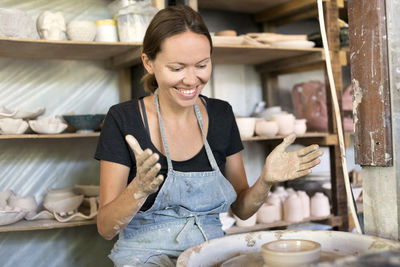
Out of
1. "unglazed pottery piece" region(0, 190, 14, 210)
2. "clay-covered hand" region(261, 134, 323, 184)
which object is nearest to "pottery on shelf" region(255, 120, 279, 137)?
"clay-covered hand" region(261, 134, 323, 184)

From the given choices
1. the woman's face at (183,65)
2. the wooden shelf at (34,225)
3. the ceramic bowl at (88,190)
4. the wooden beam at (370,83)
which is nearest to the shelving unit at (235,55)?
the wooden shelf at (34,225)

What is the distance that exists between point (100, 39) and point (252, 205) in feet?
3.55

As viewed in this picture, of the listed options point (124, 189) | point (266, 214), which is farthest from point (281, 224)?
point (124, 189)

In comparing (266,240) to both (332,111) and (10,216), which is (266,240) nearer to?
(10,216)

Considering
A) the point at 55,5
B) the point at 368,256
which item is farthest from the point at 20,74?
the point at 368,256

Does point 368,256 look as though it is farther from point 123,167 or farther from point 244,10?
point 244,10

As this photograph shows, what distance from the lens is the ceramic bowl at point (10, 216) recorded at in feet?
6.23

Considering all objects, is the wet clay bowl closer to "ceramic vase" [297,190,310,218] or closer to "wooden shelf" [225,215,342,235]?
"wooden shelf" [225,215,342,235]

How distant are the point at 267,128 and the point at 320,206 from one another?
0.55m

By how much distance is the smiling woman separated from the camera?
54.5 inches

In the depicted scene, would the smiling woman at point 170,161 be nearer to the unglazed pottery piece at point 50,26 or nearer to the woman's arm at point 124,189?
the woman's arm at point 124,189

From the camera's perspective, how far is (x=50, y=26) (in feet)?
6.50

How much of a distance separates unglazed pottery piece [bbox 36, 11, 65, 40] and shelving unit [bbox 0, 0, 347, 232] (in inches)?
1.7

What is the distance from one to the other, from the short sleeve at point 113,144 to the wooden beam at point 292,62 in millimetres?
1394
